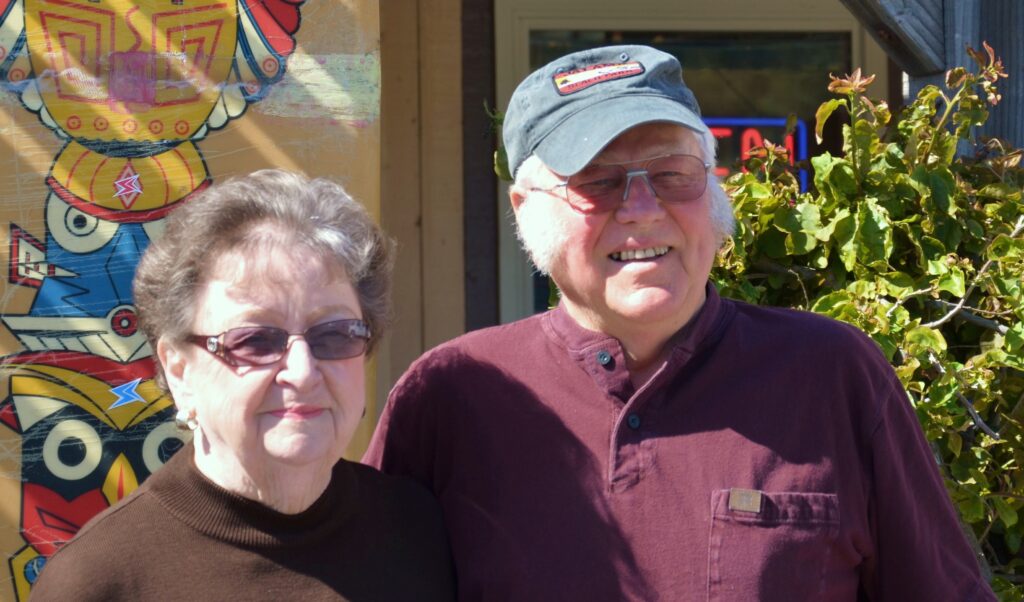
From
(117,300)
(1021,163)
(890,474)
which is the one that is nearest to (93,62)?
(117,300)

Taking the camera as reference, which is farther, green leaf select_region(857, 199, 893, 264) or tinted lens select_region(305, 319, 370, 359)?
green leaf select_region(857, 199, 893, 264)

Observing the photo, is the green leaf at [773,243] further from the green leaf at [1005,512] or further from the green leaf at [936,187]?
the green leaf at [1005,512]

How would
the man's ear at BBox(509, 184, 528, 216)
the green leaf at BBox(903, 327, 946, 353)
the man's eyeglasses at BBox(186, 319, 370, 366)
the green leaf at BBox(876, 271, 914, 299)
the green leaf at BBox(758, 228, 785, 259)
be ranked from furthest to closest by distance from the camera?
1. the green leaf at BBox(758, 228, 785, 259)
2. the green leaf at BBox(876, 271, 914, 299)
3. the green leaf at BBox(903, 327, 946, 353)
4. the man's ear at BBox(509, 184, 528, 216)
5. the man's eyeglasses at BBox(186, 319, 370, 366)

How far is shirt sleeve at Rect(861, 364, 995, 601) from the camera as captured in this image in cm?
182

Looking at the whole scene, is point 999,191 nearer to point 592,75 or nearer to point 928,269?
point 928,269

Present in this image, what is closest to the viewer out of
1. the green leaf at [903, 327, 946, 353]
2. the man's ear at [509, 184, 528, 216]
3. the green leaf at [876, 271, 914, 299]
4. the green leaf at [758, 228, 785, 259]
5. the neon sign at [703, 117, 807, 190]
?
the man's ear at [509, 184, 528, 216]

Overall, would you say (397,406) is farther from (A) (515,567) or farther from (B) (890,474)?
(B) (890,474)

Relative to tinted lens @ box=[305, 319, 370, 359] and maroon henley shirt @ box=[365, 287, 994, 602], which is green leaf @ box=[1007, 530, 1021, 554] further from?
tinted lens @ box=[305, 319, 370, 359]

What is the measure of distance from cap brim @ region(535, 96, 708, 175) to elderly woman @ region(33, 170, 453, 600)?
34cm

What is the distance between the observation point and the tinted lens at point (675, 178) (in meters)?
1.87

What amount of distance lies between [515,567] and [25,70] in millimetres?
1603

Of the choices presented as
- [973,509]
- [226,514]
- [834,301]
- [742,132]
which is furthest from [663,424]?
[742,132]

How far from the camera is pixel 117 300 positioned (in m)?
2.60

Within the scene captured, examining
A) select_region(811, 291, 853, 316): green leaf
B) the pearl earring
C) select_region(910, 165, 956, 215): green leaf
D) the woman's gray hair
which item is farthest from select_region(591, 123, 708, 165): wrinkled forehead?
select_region(910, 165, 956, 215): green leaf
